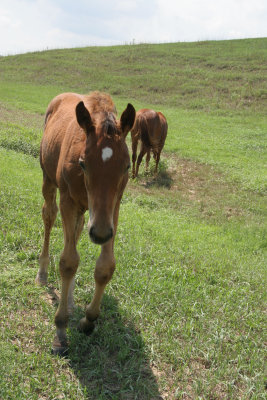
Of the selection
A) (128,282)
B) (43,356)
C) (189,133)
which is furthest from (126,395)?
(189,133)

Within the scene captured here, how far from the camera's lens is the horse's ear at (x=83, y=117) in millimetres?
2717

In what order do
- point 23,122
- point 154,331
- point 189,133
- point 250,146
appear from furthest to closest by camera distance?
point 189,133 < point 250,146 < point 23,122 < point 154,331

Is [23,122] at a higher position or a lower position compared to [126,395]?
higher

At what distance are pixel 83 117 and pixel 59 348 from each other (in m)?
1.99

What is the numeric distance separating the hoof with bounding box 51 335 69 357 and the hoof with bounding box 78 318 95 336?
0.68 feet

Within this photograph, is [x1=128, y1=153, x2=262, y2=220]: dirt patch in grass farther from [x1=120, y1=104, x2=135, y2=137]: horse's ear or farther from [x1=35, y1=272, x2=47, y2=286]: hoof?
[x1=120, y1=104, x2=135, y2=137]: horse's ear

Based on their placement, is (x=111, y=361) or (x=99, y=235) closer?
(x=99, y=235)

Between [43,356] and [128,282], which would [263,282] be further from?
[43,356]

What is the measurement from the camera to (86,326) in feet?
10.8

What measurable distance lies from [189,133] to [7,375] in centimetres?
1600

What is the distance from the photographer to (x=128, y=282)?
13.7 ft

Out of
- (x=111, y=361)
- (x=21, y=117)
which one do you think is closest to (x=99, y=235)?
(x=111, y=361)

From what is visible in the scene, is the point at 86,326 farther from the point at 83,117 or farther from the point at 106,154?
the point at 83,117

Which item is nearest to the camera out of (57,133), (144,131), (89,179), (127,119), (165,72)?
(89,179)
